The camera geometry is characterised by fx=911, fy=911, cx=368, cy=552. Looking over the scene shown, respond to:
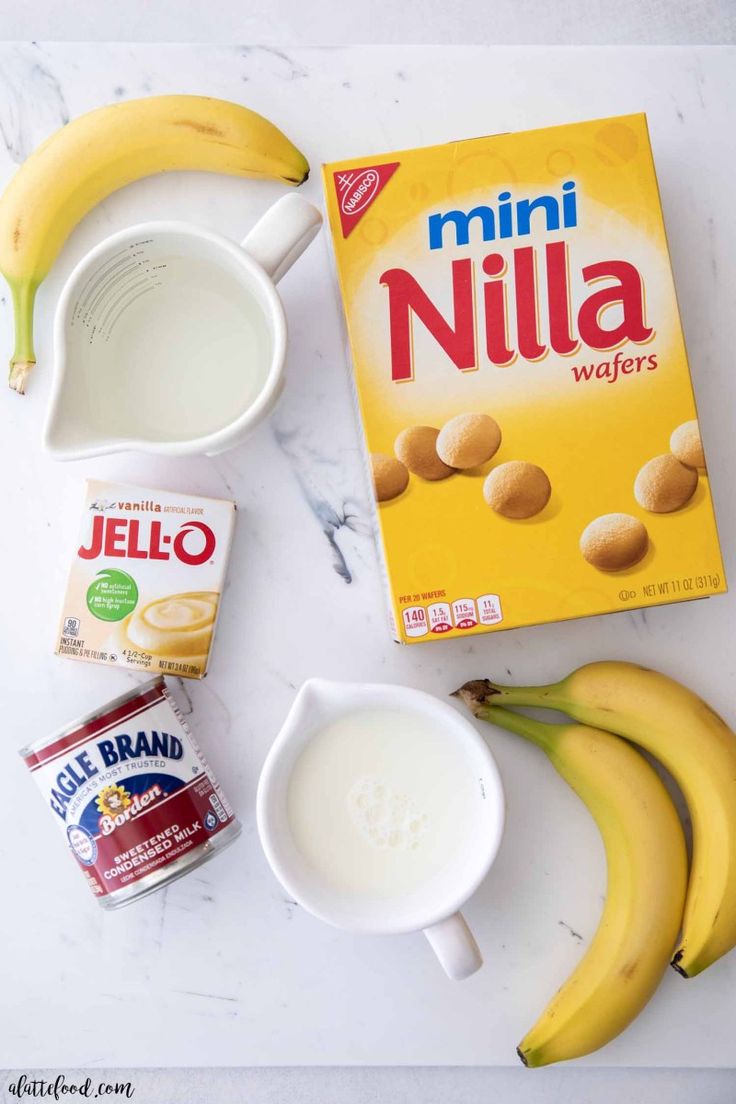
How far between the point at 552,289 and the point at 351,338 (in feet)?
0.56

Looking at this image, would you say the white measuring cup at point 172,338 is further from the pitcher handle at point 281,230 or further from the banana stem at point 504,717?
the banana stem at point 504,717

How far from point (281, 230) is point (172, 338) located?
0.46 feet

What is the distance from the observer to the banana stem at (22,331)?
2.66ft

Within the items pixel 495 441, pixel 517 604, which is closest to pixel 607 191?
pixel 495 441

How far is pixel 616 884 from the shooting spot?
805 millimetres

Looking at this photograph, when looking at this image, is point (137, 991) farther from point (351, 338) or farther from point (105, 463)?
point (351, 338)

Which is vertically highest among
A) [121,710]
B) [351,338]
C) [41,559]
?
[351,338]

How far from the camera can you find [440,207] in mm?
752

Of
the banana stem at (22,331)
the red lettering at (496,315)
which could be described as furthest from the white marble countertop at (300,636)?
the red lettering at (496,315)

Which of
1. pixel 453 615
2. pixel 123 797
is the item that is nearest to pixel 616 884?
pixel 453 615

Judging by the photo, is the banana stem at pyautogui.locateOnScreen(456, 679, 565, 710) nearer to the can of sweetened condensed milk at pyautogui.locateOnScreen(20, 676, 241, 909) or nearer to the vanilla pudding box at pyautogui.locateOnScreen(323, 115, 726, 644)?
the vanilla pudding box at pyautogui.locateOnScreen(323, 115, 726, 644)

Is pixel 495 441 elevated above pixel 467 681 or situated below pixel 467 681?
above

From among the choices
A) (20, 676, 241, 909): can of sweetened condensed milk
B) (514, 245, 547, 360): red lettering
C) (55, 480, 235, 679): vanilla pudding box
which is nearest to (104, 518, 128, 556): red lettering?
(55, 480, 235, 679): vanilla pudding box

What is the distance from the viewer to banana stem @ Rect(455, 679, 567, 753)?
2.64ft
